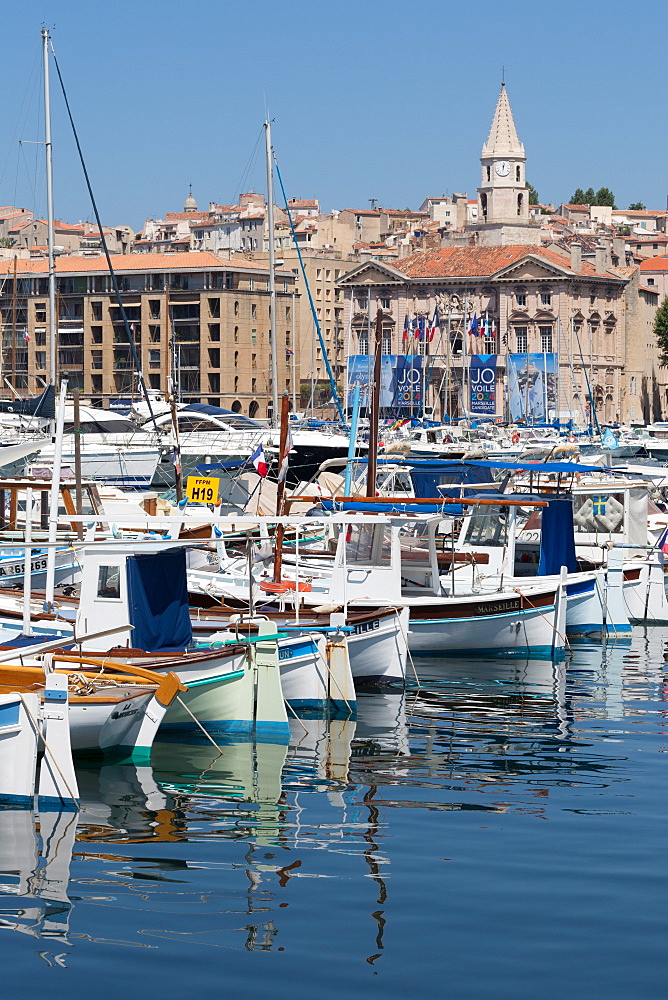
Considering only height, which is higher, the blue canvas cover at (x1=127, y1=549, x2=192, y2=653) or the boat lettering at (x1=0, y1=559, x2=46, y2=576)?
the blue canvas cover at (x1=127, y1=549, x2=192, y2=653)

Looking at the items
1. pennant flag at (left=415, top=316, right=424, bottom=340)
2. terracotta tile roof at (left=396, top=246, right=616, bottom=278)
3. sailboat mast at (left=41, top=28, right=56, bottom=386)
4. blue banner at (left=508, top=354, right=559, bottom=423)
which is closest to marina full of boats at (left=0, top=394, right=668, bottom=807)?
sailboat mast at (left=41, top=28, right=56, bottom=386)

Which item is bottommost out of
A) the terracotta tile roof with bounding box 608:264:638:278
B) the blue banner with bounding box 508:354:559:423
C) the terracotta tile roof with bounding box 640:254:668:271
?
the blue banner with bounding box 508:354:559:423

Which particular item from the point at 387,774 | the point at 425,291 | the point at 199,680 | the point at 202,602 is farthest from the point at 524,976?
the point at 425,291

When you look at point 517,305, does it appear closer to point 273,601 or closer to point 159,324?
point 159,324

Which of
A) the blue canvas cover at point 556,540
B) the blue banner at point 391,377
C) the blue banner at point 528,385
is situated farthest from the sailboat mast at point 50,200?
the blue banner at point 528,385

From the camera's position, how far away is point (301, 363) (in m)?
132

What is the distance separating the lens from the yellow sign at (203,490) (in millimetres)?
28109

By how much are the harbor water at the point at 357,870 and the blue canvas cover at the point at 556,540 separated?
754 centimetres

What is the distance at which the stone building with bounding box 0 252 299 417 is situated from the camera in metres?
121

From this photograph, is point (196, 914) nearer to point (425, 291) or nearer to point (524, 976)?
point (524, 976)

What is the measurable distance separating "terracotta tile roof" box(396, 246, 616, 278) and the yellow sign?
9230cm

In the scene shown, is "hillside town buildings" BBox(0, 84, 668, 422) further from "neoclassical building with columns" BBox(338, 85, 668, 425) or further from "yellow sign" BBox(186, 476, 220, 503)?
"yellow sign" BBox(186, 476, 220, 503)

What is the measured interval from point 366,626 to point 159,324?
341 ft

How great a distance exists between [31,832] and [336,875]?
2791mm
